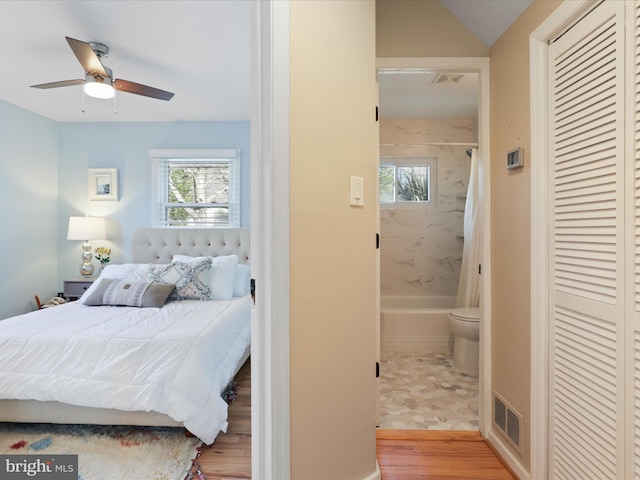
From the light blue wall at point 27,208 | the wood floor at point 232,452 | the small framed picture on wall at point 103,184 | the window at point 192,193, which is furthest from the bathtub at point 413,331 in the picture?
the light blue wall at point 27,208

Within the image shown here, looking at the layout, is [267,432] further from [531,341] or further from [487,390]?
[487,390]

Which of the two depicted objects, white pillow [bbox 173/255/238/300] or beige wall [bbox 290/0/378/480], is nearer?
beige wall [bbox 290/0/378/480]

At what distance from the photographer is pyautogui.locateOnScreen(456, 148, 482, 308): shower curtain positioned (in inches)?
128

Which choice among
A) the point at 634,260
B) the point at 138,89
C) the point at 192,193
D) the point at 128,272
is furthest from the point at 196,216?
the point at 634,260

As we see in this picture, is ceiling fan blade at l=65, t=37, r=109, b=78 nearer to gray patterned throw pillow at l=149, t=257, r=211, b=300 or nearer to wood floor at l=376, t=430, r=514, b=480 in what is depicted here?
gray patterned throw pillow at l=149, t=257, r=211, b=300

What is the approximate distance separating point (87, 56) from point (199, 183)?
1983mm

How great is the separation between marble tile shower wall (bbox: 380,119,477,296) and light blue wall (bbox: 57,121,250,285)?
73.0 inches

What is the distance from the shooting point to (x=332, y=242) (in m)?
1.45

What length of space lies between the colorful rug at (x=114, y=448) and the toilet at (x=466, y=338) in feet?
7.10

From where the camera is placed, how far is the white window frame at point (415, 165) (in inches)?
176

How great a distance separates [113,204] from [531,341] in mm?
4354

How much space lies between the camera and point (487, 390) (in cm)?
205

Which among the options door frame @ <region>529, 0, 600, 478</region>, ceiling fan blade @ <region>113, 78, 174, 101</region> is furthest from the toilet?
ceiling fan blade @ <region>113, 78, 174, 101</region>

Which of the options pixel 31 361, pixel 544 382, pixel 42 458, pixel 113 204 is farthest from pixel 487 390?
pixel 113 204
